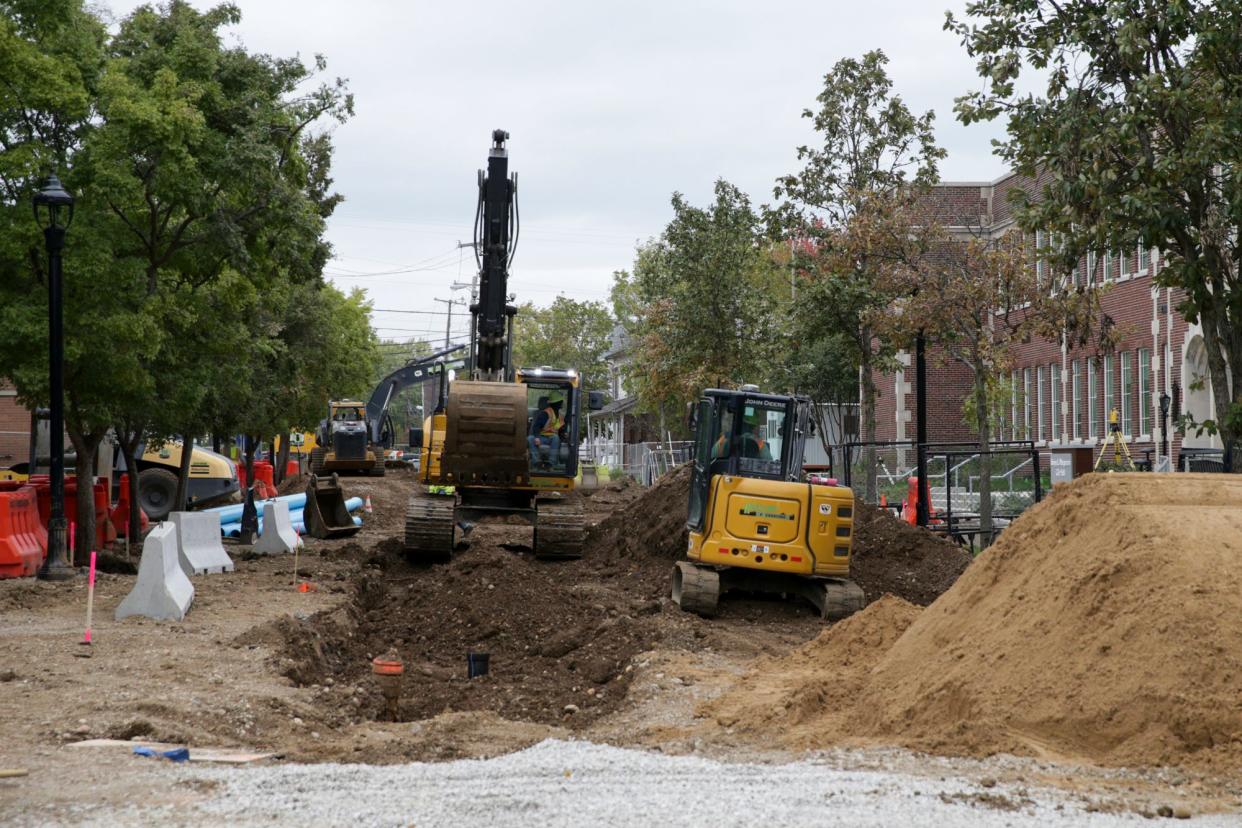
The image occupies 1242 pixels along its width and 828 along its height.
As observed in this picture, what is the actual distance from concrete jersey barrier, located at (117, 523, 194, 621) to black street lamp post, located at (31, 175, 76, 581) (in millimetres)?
3556

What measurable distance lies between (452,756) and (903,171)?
24.7 meters

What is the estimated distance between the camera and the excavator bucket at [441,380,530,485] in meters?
21.5

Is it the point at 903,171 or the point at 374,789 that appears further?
the point at 903,171

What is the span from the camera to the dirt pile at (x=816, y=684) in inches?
384

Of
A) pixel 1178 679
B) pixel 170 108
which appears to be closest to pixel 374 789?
pixel 1178 679

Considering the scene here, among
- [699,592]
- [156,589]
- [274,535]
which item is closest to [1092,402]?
[274,535]

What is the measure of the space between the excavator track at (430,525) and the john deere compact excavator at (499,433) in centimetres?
2

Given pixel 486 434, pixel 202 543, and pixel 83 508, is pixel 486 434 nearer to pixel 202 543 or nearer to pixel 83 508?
pixel 202 543

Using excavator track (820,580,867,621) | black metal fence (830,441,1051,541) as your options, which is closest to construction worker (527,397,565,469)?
black metal fence (830,441,1051,541)

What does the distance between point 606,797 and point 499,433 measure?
49.1ft

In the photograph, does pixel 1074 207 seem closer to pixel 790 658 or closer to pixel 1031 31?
pixel 1031 31

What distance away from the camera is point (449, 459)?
22312mm

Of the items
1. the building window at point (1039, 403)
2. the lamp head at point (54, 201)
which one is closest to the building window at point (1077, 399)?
the building window at point (1039, 403)

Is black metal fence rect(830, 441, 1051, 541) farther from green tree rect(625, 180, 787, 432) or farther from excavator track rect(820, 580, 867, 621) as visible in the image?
green tree rect(625, 180, 787, 432)
